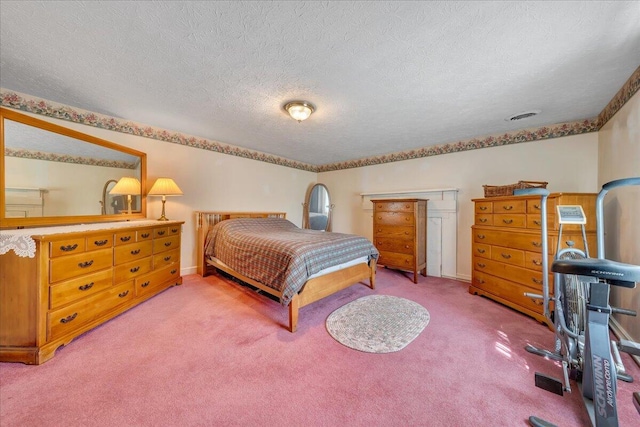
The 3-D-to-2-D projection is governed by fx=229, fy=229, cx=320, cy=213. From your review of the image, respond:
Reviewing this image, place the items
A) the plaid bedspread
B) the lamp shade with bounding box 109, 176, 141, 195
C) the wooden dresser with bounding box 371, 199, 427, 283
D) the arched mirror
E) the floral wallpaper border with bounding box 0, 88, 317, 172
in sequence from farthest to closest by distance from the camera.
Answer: the arched mirror
the wooden dresser with bounding box 371, 199, 427, 283
the lamp shade with bounding box 109, 176, 141, 195
the floral wallpaper border with bounding box 0, 88, 317, 172
the plaid bedspread

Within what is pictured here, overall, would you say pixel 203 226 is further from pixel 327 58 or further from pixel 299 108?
pixel 327 58

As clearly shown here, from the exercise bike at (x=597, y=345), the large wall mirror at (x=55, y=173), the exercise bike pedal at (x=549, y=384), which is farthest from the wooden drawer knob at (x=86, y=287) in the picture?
the exercise bike pedal at (x=549, y=384)

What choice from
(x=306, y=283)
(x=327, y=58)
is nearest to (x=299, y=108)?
(x=327, y=58)

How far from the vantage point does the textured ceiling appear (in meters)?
1.39

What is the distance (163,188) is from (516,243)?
4.42 metres

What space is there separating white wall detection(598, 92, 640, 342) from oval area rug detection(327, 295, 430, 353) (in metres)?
1.61

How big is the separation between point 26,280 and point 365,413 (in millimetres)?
2484

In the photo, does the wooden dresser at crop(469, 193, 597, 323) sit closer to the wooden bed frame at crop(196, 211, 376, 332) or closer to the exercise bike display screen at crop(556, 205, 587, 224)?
the exercise bike display screen at crop(556, 205, 587, 224)

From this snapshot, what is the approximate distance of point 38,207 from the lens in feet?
6.98

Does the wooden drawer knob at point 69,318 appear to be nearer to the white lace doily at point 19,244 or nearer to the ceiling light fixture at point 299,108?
the white lace doily at point 19,244

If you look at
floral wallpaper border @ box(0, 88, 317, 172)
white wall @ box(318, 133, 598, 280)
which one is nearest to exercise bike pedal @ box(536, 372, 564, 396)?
white wall @ box(318, 133, 598, 280)

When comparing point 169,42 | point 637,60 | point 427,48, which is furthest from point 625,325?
point 169,42

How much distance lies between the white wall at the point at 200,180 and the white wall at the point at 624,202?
15.4ft

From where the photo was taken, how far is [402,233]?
374cm
